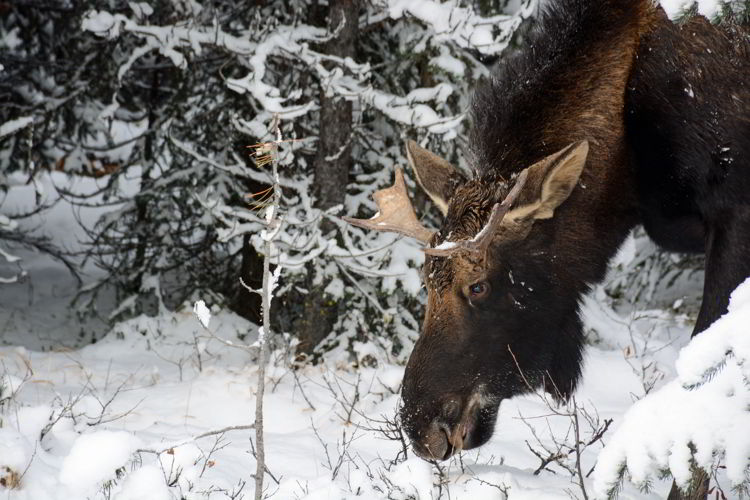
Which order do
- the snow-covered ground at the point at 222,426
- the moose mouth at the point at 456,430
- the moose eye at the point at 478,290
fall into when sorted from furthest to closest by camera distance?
the moose eye at the point at 478,290 < the moose mouth at the point at 456,430 < the snow-covered ground at the point at 222,426

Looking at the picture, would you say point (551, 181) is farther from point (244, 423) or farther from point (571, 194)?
point (244, 423)

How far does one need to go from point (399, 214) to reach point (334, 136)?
8.38ft

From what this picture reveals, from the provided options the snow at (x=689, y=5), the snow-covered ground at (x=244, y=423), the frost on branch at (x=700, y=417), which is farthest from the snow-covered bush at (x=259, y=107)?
the frost on branch at (x=700, y=417)

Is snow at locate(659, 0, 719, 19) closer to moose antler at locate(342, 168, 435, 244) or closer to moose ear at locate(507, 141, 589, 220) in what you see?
moose ear at locate(507, 141, 589, 220)

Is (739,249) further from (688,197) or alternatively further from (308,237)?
(308,237)

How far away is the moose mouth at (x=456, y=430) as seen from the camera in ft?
11.2

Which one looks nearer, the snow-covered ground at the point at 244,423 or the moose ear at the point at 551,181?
the snow-covered ground at the point at 244,423

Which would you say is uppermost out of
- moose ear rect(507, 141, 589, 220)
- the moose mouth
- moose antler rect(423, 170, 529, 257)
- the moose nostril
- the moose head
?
moose ear rect(507, 141, 589, 220)

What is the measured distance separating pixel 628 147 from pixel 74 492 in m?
2.97

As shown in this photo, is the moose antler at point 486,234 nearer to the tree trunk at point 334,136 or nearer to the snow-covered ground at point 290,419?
the snow-covered ground at point 290,419

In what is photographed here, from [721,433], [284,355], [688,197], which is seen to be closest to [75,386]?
[284,355]

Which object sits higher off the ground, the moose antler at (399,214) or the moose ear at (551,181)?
the moose ear at (551,181)

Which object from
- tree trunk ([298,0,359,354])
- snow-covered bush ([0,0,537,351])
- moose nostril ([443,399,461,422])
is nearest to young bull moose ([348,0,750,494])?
moose nostril ([443,399,461,422])

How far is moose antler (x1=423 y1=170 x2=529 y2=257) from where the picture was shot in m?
3.44
